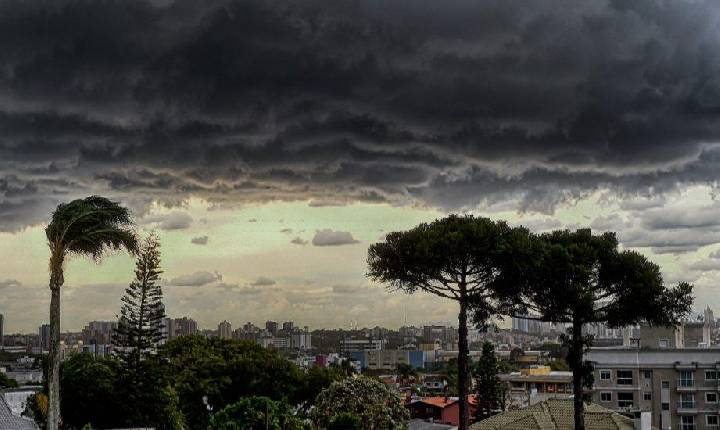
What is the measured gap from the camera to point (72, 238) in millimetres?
14984

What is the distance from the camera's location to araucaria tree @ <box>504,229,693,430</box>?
27.9 meters

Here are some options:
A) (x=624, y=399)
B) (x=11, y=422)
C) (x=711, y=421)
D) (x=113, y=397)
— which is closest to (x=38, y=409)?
(x=11, y=422)

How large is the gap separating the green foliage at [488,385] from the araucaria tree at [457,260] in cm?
2401

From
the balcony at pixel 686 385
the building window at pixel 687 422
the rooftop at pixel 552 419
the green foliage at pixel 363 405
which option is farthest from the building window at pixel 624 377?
the green foliage at pixel 363 405

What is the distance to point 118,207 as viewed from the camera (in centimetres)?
1553

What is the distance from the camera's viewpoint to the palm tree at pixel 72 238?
14.8m

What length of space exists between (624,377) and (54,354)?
1365 inches

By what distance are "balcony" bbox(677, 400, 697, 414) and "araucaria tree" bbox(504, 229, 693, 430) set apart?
15.4 metres

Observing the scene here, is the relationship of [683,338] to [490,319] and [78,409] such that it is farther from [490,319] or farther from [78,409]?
[78,409]

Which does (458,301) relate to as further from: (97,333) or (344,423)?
(97,333)

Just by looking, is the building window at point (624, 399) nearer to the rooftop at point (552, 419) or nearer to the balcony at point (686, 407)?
the balcony at point (686, 407)

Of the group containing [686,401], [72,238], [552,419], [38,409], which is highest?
[72,238]

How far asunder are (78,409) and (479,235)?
596 inches

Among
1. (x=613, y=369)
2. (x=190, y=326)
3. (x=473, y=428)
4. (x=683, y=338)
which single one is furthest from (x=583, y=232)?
(x=190, y=326)
